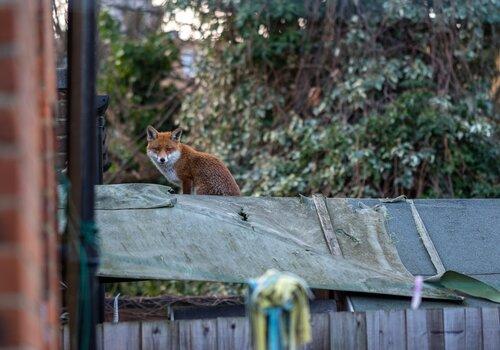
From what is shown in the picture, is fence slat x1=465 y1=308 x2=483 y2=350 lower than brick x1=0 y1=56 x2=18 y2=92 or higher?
lower

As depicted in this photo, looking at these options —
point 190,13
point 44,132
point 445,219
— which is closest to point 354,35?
point 190,13

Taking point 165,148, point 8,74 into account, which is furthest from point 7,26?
point 165,148

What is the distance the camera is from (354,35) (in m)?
11.6

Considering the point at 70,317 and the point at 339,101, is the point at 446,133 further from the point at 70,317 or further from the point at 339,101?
the point at 70,317

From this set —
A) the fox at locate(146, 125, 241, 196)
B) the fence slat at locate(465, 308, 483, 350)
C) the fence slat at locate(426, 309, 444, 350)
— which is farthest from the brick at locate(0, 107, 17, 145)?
the fox at locate(146, 125, 241, 196)

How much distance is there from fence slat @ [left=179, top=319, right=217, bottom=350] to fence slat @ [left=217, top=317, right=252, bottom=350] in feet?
0.12

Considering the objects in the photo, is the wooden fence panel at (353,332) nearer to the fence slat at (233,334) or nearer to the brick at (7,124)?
the fence slat at (233,334)

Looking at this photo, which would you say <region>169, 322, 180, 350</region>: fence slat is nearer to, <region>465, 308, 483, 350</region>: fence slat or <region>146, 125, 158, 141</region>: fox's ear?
<region>465, 308, 483, 350</region>: fence slat

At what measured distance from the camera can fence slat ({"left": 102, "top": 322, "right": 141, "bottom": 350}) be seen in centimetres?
491

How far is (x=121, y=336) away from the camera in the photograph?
4922 mm

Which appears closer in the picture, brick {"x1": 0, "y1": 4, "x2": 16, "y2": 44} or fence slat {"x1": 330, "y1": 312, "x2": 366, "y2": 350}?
brick {"x1": 0, "y1": 4, "x2": 16, "y2": 44}

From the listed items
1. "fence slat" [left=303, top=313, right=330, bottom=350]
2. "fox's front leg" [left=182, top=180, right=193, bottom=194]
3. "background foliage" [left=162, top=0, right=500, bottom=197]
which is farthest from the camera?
"background foliage" [left=162, top=0, right=500, bottom=197]

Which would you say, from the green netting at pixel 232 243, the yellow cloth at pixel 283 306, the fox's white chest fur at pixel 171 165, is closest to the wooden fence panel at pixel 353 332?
the green netting at pixel 232 243

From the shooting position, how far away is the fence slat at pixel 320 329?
523 centimetres
